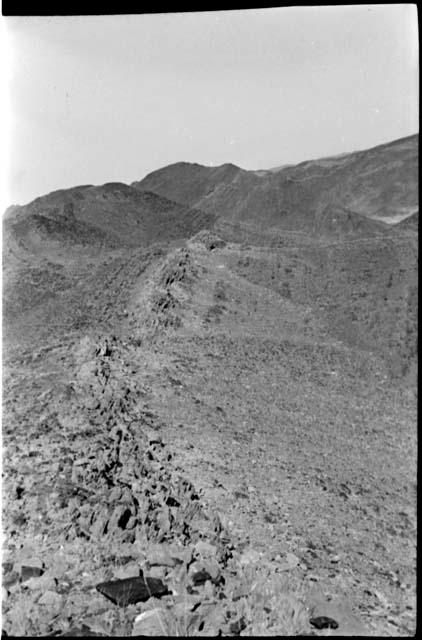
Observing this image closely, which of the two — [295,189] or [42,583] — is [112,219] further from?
[42,583]

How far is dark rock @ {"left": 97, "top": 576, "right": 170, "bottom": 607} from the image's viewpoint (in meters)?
2.93

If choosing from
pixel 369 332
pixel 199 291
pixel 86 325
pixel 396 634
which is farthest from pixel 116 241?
pixel 396 634

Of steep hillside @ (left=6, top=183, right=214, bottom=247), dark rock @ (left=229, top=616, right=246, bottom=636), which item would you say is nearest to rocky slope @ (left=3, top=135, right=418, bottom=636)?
dark rock @ (left=229, top=616, right=246, bottom=636)

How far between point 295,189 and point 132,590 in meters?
5.82

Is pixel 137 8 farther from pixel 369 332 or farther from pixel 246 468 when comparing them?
pixel 369 332

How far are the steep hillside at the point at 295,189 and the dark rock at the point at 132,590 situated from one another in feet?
12.0

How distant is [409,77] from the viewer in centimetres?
357

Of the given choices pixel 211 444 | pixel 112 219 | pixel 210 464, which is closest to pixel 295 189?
pixel 112 219

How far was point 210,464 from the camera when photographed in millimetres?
3867

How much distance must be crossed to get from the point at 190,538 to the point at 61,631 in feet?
2.47

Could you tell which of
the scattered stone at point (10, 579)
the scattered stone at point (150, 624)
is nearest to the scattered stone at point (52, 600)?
the scattered stone at point (10, 579)

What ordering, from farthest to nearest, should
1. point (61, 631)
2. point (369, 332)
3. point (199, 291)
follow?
1. point (199, 291)
2. point (369, 332)
3. point (61, 631)

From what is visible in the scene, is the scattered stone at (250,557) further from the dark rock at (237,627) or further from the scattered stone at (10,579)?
the scattered stone at (10,579)

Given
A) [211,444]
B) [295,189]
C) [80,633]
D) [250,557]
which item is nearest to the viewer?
[80,633]
